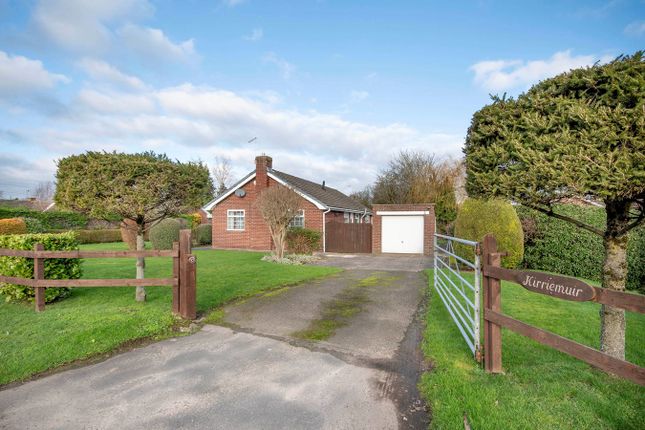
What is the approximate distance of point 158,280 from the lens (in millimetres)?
6348

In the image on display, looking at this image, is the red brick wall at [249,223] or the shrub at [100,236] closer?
the red brick wall at [249,223]

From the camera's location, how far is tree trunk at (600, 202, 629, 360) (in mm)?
3852

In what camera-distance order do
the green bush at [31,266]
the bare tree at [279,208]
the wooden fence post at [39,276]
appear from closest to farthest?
the wooden fence post at [39,276], the green bush at [31,266], the bare tree at [279,208]

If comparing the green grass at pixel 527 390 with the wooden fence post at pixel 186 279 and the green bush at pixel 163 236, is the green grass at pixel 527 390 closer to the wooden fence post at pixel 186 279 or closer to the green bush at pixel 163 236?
the wooden fence post at pixel 186 279

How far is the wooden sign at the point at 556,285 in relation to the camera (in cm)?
271

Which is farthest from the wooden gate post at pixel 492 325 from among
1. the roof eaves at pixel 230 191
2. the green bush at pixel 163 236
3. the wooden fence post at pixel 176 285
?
the green bush at pixel 163 236

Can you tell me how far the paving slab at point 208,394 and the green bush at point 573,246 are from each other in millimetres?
11914

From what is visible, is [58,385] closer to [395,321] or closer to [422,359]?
[422,359]

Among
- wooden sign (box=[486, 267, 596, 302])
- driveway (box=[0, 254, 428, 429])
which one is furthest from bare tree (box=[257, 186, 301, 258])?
wooden sign (box=[486, 267, 596, 302])

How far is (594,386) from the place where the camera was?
3.40 m

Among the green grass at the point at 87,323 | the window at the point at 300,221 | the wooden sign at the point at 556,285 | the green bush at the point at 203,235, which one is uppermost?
the window at the point at 300,221

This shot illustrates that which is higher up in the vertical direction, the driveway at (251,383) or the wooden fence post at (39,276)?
the wooden fence post at (39,276)

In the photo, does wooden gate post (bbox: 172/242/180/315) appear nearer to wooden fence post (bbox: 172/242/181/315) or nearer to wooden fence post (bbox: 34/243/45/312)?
wooden fence post (bbox: 172/242/181/315)

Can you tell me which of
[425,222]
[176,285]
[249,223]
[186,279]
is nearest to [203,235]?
[249,223]
